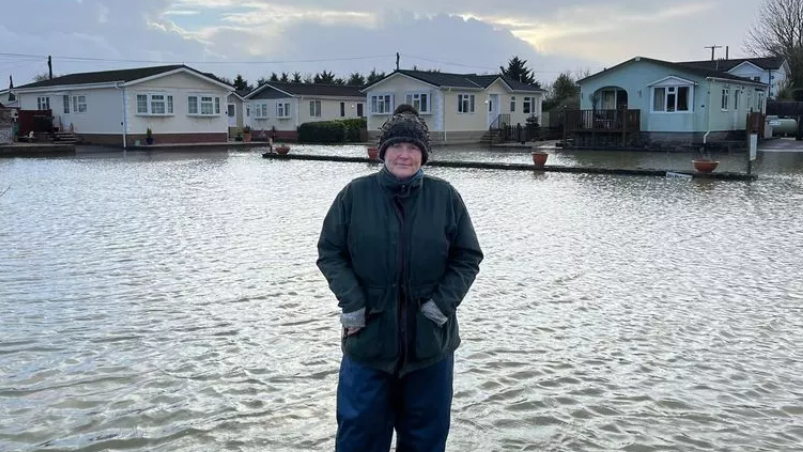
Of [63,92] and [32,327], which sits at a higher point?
[63,92]

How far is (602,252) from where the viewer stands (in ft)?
32.4

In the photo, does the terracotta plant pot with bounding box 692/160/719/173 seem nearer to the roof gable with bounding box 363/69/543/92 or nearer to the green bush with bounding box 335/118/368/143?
the roof gable with bounding box 363/69/543/92

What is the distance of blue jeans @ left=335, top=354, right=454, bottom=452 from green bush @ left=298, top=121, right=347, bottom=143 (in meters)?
43.2

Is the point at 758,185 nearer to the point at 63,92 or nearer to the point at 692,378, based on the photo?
the point at 692,378

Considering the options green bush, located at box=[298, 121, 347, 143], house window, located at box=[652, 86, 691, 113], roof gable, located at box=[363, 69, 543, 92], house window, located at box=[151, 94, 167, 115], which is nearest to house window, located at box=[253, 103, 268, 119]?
green bush, located at box=[298, 121, 347, 143]

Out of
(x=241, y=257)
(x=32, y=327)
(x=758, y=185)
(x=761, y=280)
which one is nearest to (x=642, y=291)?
(x=761, y=280)

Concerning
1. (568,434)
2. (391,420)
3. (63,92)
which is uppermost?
(63,92)

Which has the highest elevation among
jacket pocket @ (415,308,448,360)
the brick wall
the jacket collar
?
the brick wall

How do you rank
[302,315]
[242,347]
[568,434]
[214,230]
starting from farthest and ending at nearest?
[214,230], [302,315], [242,347], [568,434]

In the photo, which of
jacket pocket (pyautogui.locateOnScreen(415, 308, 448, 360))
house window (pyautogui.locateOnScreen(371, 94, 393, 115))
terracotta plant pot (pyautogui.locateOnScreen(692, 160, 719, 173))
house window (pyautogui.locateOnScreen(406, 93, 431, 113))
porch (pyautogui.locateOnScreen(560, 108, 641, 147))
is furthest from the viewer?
house window (pyautogui.locateOnScreen(371, 94, 393, 115))

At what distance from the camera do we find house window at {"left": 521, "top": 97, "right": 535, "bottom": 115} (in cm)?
5069

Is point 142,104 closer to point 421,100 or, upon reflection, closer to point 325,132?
point 325,132

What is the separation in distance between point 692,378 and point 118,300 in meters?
5.28

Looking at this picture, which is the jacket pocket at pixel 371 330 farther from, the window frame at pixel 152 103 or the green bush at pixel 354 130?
the green bush at pixel 354 130
